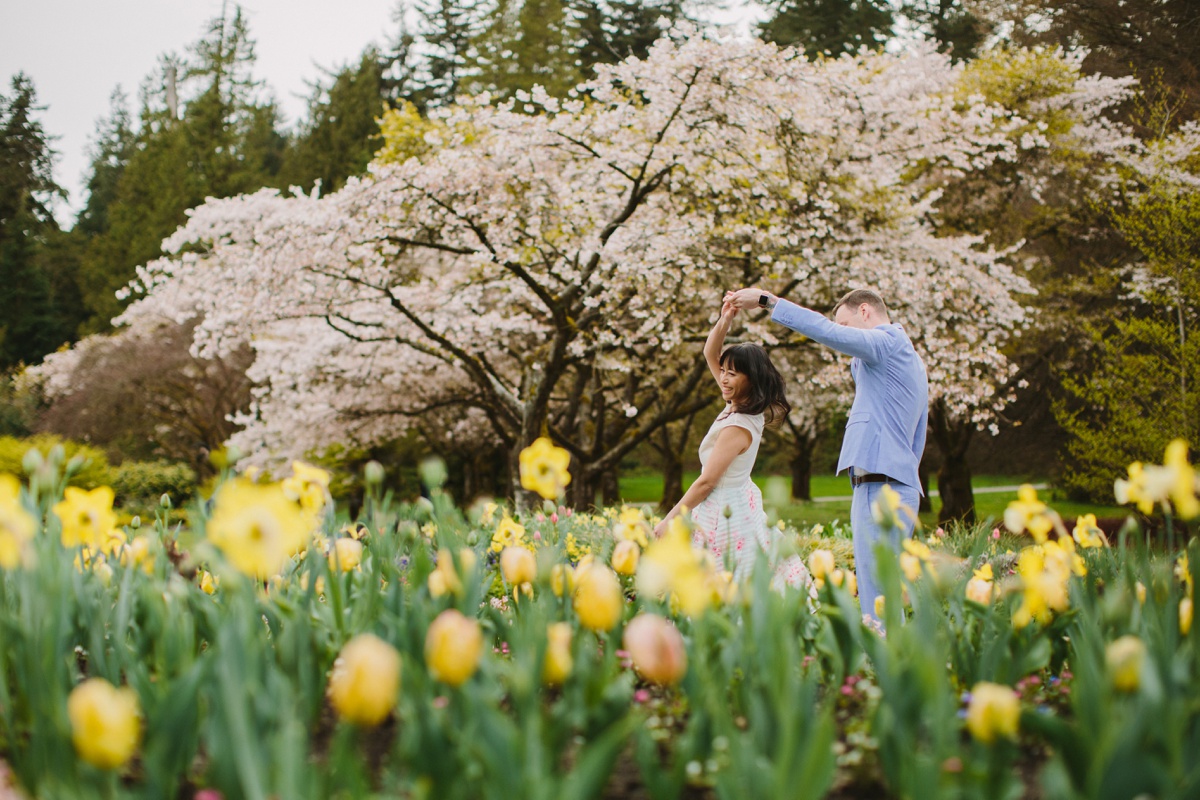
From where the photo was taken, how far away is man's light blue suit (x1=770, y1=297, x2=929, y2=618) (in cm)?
333

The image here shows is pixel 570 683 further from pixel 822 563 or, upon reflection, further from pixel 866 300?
pixel 866 300

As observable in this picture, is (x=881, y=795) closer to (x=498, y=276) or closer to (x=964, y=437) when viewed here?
(x=498, y=276)

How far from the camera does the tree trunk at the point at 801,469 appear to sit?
19.3 metres

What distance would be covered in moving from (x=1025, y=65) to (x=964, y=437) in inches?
218

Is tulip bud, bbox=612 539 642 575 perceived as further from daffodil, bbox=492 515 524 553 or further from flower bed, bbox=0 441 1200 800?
daffodil, bbox=492 515 524 553

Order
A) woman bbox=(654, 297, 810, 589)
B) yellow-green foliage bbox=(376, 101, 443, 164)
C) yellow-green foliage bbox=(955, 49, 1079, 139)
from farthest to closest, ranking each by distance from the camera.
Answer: yellow-green foliage bbox=(376, 101, 443, 164) < yellow-green foliage bbox=(955, 49, 1079, 139) < woman bbox=(654, 297, 810, 589)

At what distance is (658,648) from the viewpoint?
4.26 ft

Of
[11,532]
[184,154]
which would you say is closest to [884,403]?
[11,532]

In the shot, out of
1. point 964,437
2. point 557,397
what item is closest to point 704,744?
point 557,397

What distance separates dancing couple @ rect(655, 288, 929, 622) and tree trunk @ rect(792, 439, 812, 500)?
1574 centimetres

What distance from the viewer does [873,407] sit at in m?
3.47

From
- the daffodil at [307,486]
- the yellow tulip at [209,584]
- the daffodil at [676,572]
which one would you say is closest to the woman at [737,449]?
the daffodil at [307,486]

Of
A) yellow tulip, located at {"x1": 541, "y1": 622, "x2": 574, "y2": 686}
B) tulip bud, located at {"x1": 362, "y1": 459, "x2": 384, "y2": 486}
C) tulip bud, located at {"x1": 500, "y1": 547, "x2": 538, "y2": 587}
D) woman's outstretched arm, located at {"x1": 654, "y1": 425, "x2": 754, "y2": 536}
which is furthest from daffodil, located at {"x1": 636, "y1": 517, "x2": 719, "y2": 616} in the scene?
woman's outstretched arm, located at {"x1": 654, "y1": 425, "x2": 754, "y2": 536}

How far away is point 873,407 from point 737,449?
0.61m
